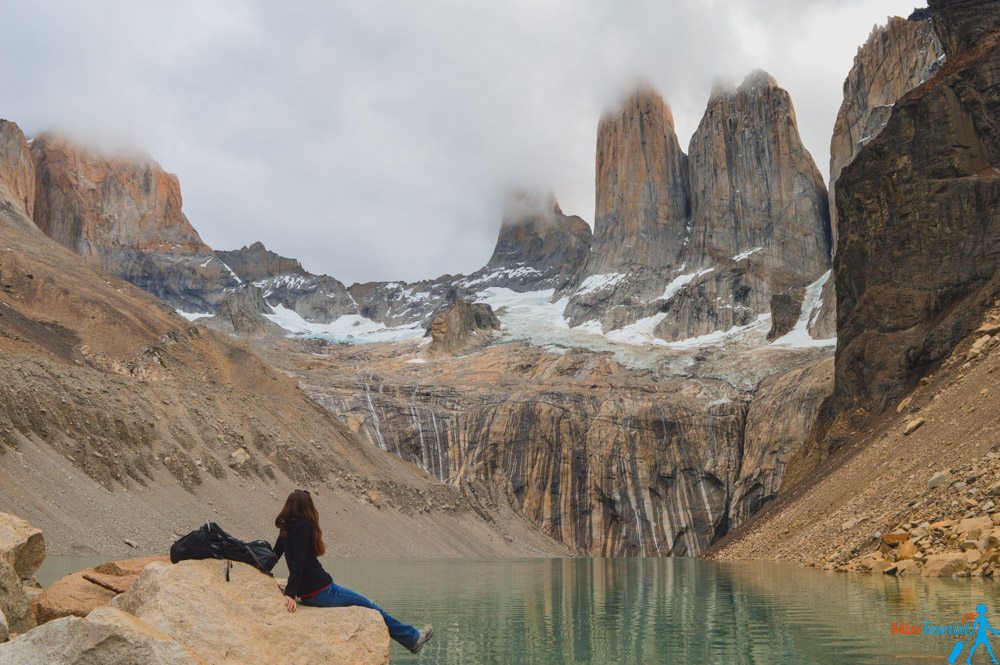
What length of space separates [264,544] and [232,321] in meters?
160

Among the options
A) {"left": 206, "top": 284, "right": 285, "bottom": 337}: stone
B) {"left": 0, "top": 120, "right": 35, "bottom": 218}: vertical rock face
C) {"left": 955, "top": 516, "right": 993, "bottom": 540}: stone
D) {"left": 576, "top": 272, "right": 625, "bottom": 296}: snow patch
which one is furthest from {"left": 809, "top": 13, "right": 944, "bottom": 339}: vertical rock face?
{"left": 0, "top": 120, "right": 35, "bottom": 218}: vertical rock face

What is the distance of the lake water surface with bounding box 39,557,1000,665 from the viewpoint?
39.8ft

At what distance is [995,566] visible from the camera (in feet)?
63.3

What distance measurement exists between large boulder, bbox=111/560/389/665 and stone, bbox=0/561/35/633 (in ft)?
4.30

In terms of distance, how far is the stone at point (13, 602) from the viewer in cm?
931

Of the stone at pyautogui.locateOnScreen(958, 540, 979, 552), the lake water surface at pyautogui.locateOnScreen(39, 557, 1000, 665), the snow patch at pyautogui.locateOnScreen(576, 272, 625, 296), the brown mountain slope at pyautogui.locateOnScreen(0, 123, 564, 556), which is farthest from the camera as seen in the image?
the snow patch at pyautogui.locateOnScreen(576, 272, 625, 296)

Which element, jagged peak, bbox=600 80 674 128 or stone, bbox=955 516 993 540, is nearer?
stone, bbox=955 516 993 540

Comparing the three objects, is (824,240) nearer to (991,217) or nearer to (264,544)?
(991,217)

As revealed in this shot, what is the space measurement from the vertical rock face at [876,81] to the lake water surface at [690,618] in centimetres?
7676

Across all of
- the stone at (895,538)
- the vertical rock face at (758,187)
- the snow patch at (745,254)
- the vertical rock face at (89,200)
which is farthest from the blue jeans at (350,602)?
the vertical rock face at (89,200)

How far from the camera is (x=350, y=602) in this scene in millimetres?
10016

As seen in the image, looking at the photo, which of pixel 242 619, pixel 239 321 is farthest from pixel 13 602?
pixel 239 321

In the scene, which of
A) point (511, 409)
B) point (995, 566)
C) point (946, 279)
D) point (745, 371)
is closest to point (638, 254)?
point (745, 371)

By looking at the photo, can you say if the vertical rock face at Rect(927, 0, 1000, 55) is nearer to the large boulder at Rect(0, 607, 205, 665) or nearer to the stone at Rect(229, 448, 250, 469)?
the stone at Rect(229, 448, 250, 469)
